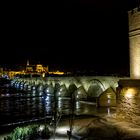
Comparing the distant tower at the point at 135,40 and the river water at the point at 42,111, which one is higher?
the distant tower at the point at 135,40

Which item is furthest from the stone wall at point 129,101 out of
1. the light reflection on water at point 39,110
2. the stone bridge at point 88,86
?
the stone bridge at point 88,86

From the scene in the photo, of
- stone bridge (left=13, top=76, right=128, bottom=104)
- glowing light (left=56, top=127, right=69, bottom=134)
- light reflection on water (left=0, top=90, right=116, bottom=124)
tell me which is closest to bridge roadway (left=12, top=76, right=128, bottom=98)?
stone bridge (left=13, top=76, right=128, bottom=104)

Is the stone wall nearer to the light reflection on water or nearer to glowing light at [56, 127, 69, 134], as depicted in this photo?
glowing light at [56, 127, 69, 134]

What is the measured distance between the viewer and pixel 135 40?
1742cm

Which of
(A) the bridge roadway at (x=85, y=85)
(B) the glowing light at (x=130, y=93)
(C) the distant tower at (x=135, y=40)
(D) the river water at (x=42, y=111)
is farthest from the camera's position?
(A) the bridge roadway at (x=85, y=85)

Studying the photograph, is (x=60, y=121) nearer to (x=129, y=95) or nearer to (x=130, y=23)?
(x=129, y=95)

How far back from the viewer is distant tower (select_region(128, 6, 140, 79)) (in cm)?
1720

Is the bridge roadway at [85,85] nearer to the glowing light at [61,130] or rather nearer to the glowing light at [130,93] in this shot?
the glowing light at [130,93]

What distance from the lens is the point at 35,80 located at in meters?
69.1

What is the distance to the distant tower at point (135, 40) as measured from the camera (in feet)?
56.4

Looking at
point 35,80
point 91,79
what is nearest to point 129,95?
point 91,79

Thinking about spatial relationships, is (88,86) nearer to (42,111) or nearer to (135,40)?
(42,111)

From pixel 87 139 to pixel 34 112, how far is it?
17.2 metres

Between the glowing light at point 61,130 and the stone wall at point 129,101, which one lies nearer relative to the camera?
the glowing light at point 61,130
